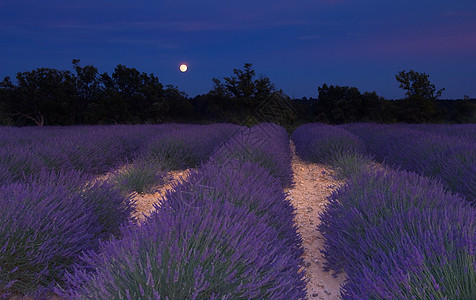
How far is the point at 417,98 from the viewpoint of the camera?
884 inches

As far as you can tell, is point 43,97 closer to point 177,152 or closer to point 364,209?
point 177,152

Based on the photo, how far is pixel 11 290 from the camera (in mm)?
1829

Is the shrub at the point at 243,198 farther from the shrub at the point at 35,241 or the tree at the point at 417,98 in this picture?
the tree at the point at 417,98

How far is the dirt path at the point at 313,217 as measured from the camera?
85.5 inches

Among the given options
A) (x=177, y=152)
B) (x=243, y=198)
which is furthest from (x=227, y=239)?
(x=177, y=152)

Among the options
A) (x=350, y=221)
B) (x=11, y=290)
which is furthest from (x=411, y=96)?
(x=11, y=290)

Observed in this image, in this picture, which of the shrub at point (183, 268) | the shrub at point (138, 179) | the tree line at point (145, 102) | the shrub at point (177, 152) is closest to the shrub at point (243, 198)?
the shrub at point (183, 268)

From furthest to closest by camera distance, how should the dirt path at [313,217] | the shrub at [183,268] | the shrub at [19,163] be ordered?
the shrub at [19,163] → the dirt path at [313,217] → the shrub at [183,268]

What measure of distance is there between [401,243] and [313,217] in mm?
1932

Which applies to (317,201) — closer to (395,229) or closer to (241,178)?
(241,178)

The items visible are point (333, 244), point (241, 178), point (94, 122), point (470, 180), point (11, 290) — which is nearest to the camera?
point (11, 290)

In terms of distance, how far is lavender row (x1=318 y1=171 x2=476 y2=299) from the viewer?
131 centimetres

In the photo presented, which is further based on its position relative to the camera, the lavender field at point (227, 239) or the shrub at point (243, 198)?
the shrub at point (243, 198)

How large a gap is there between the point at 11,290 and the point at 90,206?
0.74 metres
